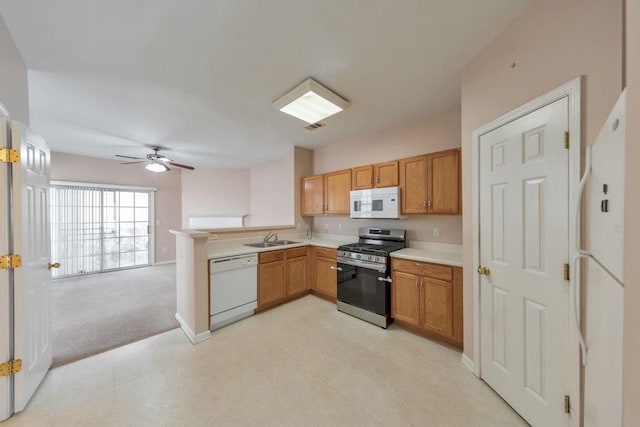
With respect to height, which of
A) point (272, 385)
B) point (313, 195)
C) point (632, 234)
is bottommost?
point (272, 385)

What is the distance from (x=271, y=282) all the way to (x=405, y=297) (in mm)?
1819

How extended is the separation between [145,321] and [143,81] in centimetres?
287

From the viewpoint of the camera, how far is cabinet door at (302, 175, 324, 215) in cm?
409

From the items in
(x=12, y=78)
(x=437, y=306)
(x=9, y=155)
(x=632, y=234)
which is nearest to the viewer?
(x=632, y=234)

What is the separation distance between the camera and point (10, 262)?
4.89 feet

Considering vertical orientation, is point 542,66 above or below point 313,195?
above

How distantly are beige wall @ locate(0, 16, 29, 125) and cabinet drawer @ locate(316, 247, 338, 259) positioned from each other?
131 inches

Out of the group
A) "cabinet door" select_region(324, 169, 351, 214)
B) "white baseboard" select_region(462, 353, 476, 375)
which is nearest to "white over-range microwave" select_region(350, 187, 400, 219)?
"cabinet door" select_region(324, 169, 351, 214)

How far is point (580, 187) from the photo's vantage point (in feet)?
3.61

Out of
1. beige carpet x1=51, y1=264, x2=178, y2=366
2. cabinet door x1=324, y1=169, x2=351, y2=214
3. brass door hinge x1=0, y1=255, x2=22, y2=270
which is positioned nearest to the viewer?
brass door hinge x1=0, y1=255, x2=22, y2=270

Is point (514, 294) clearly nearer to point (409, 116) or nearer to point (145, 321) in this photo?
point (409, 116)

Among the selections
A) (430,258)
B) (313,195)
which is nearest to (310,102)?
(313,195)

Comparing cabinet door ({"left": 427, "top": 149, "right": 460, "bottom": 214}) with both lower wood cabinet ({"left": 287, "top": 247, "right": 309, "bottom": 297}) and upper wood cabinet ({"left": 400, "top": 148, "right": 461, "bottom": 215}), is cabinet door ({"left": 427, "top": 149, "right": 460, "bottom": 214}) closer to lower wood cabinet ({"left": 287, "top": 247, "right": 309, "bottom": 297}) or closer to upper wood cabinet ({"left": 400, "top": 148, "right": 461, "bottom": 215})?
upper wood cabinet ({"left": 400, "top": 148, "right": 461, "bottom": 215})

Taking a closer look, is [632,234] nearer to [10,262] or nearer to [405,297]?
[405,297]
